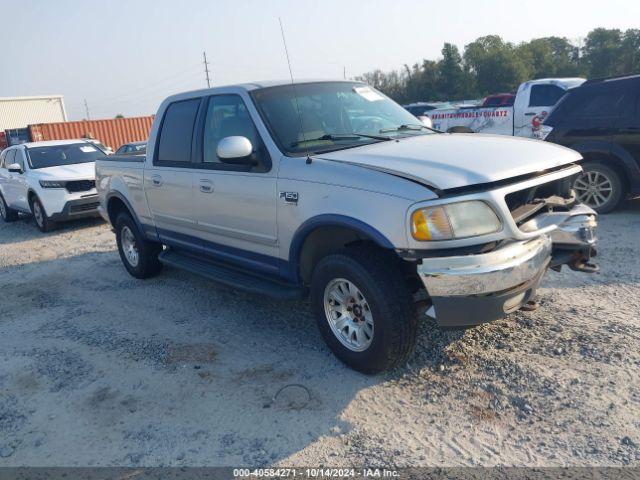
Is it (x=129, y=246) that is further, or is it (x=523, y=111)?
(x=523, y=111)

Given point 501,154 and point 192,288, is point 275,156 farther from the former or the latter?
point 192,288

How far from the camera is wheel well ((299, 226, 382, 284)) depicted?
11.9ft

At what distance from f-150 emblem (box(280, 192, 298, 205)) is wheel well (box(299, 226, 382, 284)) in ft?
0.86

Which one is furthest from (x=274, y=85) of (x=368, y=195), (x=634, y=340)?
(x=634, y=340)

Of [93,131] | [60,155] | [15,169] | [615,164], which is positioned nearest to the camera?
[615,164]

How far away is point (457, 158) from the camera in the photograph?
3408 mm

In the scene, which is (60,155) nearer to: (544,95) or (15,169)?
(15,169)

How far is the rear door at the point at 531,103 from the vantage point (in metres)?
11.4

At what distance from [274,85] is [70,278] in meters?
4.06

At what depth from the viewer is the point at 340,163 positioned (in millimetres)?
3564

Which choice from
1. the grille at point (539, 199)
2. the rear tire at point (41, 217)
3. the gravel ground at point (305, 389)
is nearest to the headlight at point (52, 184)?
the rear tire at point (41, 217)

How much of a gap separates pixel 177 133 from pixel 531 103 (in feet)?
29.3

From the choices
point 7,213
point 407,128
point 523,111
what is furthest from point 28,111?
point 407,128

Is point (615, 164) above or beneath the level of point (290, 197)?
beneath
